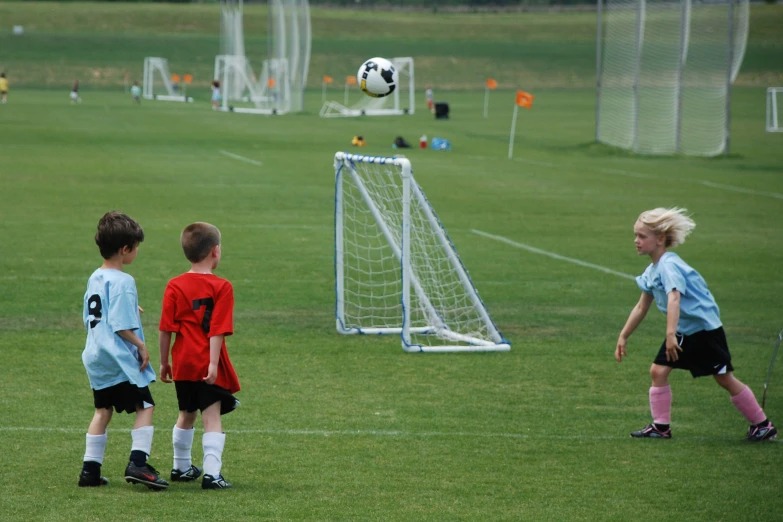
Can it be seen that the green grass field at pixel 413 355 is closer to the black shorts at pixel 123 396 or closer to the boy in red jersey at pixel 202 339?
the boy in red jersey at pixel 202 339

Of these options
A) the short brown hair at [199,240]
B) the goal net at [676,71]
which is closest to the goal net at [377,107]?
the goal net at [676,71]

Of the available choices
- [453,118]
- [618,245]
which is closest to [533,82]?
[453,118]

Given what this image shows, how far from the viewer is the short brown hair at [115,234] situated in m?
Result: 5.52

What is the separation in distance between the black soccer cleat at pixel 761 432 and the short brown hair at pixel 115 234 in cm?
401

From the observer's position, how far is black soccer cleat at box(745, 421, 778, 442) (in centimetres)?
694

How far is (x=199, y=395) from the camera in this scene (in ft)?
18.6

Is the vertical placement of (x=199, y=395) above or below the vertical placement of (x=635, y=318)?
below

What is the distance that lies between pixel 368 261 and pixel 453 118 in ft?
117

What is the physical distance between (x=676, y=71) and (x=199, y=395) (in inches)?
1136

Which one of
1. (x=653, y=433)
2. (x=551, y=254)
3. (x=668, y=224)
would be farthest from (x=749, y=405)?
(x=551, y=254)

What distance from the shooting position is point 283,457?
6.39m

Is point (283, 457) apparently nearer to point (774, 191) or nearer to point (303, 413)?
point (303, 413)

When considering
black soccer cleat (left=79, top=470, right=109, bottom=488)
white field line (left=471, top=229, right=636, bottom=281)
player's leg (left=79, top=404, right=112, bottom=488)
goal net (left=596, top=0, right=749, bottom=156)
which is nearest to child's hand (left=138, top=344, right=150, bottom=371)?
player's leg (left=79, top=404, right=112, bottom=488)

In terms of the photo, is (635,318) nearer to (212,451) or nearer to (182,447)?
(212,451)
